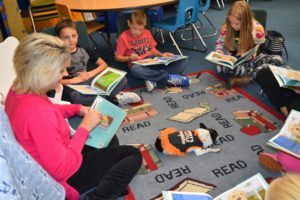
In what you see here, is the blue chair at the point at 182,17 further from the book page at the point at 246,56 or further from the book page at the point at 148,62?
the book page at the point at 246,56

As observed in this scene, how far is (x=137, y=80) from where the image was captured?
345 centimetres

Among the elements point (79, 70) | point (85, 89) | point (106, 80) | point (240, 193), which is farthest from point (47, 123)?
point (79, 70)

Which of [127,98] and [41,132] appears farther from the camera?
[127,98]

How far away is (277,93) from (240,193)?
3.75 feet

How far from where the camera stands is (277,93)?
8.30ft

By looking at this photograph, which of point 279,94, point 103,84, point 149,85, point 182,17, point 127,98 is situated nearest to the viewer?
point 279,94

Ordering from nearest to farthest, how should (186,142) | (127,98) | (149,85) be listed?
(186,142)
(127,98)
(149,85)

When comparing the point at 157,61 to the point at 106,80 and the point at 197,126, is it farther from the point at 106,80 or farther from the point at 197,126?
the point at 197,126

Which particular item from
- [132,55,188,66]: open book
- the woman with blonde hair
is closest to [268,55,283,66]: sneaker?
[132,55,188,66]: open book

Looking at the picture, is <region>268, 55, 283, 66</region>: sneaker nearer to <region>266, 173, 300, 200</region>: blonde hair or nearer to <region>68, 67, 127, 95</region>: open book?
<region>68, 67, 127, 95</region>: open book

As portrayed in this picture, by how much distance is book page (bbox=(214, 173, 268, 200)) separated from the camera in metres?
1.69

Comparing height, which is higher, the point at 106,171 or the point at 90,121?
the point at 90,121

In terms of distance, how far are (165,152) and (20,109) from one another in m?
1.17

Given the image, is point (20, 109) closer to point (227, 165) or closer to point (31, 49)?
point (31, 49)
